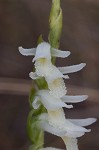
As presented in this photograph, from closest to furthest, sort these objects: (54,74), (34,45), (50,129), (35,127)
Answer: (54,74) → (50,129) → (35,127) → (34,45)

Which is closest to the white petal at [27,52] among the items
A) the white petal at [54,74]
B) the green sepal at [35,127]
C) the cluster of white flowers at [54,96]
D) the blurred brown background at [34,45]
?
the cluster of white flowers at [54,96]

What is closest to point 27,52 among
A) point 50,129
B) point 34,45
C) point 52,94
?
point 52,94

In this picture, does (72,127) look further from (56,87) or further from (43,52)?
(43,52)

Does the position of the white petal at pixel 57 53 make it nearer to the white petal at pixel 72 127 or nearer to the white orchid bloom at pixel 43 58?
the white orchid bloom at pixel 43 58

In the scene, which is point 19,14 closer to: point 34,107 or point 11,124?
point 11,124

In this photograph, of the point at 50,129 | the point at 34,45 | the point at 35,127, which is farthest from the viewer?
the point at 34,45
